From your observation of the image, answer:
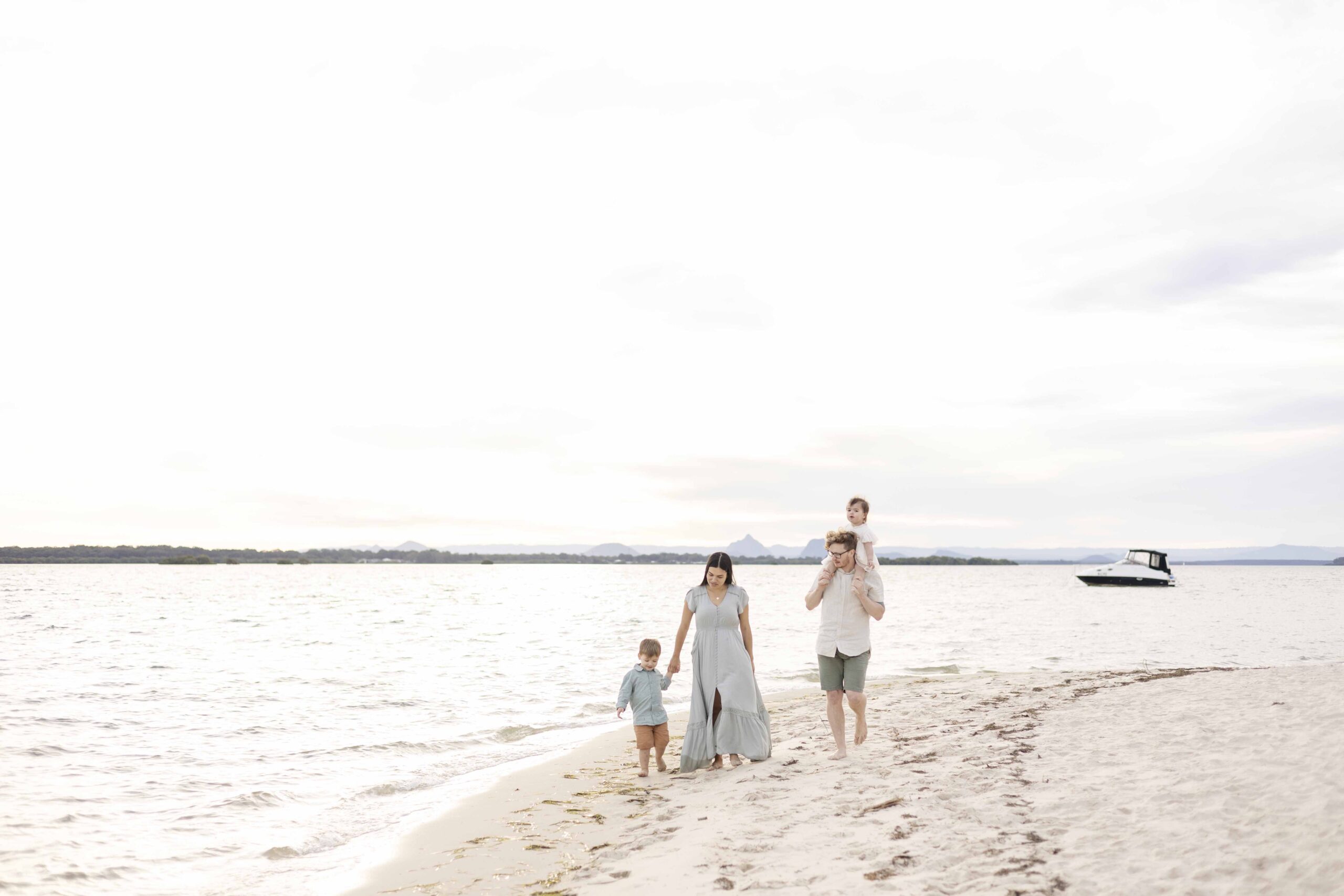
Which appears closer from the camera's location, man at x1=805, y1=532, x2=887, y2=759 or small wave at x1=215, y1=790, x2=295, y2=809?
man at x1=805, y1=532, x2=887, y2=759

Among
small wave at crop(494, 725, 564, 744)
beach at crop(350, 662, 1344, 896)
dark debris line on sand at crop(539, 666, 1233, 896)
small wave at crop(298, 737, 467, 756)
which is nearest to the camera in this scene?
beach at crop(350, 662, 1344, 896)

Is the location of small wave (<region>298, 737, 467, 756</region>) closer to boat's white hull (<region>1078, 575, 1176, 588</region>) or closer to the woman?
the woman

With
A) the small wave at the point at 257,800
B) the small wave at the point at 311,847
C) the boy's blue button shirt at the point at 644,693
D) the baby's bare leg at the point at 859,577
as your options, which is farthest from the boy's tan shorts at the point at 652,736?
the small wave at the point at 257,800

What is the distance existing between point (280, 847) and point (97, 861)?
5.23ft

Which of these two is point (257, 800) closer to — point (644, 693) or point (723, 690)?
point (644, 693)

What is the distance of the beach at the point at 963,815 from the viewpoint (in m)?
5.13

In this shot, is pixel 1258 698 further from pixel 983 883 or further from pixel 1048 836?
pixel 983 883

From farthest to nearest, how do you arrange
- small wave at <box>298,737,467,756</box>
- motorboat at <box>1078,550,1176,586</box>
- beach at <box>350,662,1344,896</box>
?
motorboat at <box>1078,550,1176,586</box>
small wave at <box>298,737,467,756</box>
beach at <box>350,662,1344,896</box>

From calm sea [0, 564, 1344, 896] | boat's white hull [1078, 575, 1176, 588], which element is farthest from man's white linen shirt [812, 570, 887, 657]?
boat's white hull [1078, 575, 1176, 588]

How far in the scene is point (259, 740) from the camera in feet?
45.8

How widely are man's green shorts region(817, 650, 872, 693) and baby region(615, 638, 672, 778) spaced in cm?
158

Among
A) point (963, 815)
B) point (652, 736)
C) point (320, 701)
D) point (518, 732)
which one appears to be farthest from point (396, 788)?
point (320, 701)

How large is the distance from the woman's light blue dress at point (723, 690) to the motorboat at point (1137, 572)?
252 ft

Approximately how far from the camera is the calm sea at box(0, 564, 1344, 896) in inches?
338
